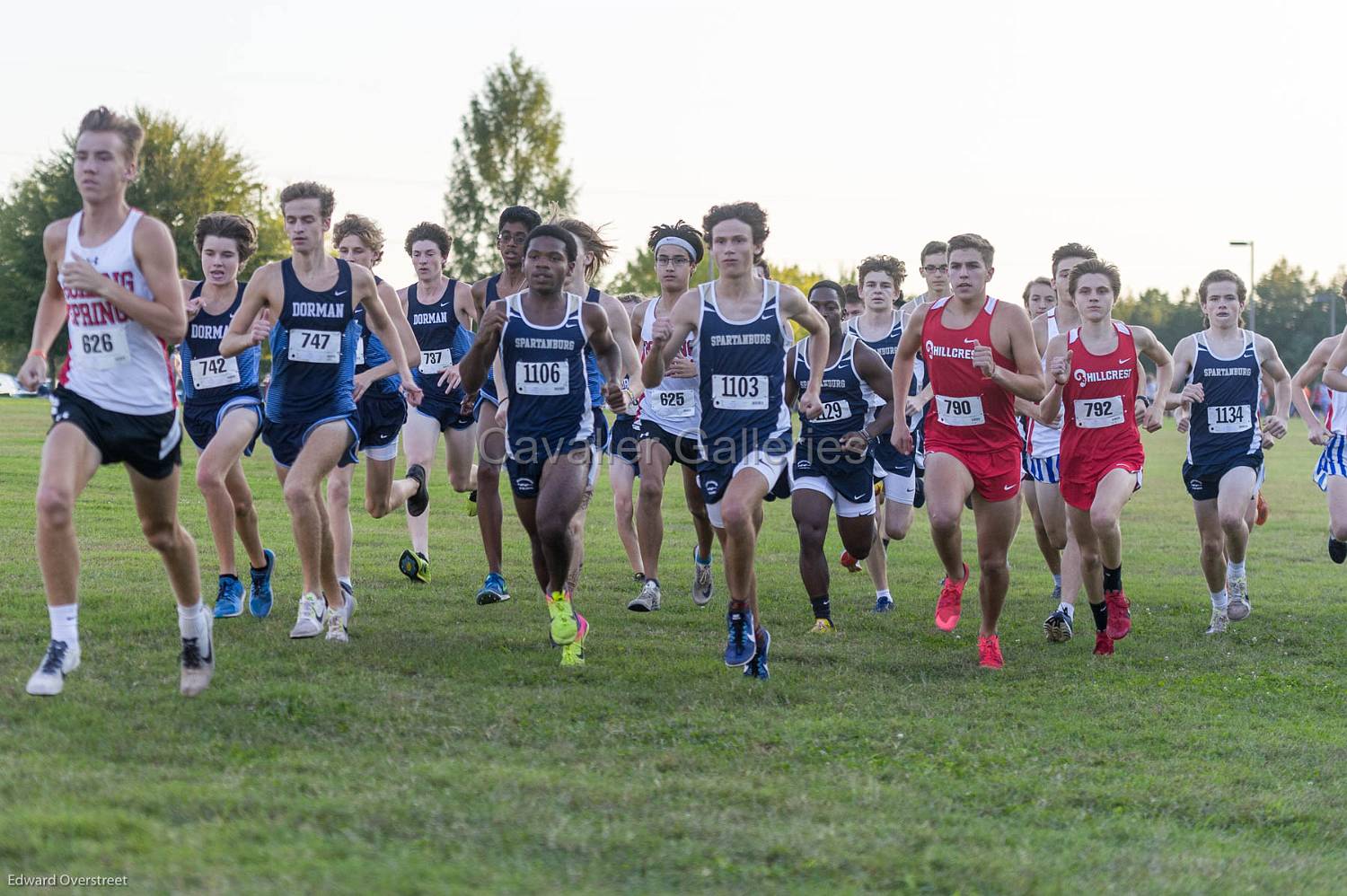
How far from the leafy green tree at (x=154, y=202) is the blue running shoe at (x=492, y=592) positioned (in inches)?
1629

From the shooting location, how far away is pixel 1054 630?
9164 mm

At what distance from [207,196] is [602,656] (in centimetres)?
4981

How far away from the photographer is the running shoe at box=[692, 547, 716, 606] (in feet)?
34.1

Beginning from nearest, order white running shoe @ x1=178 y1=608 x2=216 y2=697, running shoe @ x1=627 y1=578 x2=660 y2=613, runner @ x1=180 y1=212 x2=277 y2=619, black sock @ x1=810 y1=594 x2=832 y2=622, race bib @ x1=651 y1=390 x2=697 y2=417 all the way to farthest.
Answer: white running shoe @ x1=178 y1=608 x2=216 y2=697, runner @ x1=180 y1=212 x2=277 y2=619, black sock @ x1=810 y1=594 x2=832 y2=622, running shoe @ x1=627 y1=578 x2=660 y2=613, race bib @ x1=651 y1=390 x2=697 y2=417

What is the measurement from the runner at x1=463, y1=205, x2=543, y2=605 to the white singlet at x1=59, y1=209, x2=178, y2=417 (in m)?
3.41

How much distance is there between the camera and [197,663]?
651 centimetres

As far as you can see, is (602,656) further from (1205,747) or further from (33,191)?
(33,191)

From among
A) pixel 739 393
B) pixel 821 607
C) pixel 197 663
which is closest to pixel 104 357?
pixel 197 663

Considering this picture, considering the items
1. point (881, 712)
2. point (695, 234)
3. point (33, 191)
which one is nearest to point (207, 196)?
point (33, 191)

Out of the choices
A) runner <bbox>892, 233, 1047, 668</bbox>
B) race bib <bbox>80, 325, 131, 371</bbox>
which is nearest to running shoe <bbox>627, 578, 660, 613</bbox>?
runner <bbox>892, 233, 1047, 668</bbox>

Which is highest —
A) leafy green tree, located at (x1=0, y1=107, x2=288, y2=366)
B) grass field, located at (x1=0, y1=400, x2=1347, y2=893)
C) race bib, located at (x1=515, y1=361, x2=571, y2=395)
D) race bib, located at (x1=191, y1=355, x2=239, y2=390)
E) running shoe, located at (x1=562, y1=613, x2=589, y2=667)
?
leafy green tree, located at (x1=0, y1=107, x2=288, y2=366)

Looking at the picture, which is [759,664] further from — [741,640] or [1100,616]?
[1100,616]

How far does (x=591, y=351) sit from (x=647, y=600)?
2110 millimetres

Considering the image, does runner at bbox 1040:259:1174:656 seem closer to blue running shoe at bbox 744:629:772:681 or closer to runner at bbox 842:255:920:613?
runner at bbox 842:255:920:613
